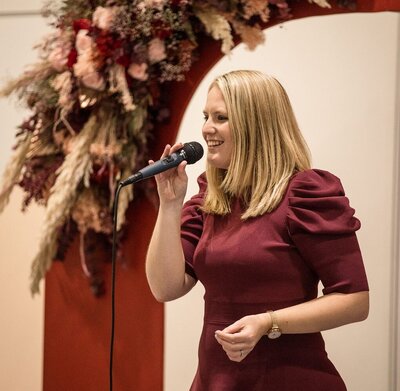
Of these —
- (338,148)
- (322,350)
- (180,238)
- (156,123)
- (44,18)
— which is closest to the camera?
(322,350)

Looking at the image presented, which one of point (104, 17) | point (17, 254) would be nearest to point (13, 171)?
point (17, 254)

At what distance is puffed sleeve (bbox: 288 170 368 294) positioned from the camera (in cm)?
139

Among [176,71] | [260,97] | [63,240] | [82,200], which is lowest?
[63,240]

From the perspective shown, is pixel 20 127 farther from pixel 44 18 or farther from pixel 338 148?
pixel 338 148

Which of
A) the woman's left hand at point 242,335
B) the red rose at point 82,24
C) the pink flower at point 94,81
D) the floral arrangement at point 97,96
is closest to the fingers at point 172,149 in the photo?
the woman's left hand at point 242,335

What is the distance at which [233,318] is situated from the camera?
4.92 ft

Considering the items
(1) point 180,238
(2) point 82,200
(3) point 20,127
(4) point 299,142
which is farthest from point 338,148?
(3) point 20,127

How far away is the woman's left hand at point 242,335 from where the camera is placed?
1318 millimetres

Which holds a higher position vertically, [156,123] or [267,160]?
[156,123]

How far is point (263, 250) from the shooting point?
144cm

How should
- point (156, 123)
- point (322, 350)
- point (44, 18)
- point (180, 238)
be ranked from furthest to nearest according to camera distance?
point (44, 18)
point (156, 123)
point (180, 238)
point (322, 350)

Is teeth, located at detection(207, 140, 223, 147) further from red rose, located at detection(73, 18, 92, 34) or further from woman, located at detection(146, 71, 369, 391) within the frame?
red rose, located at detection(73, 18, 92, 34)

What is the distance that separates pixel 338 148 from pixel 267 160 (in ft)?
1.86

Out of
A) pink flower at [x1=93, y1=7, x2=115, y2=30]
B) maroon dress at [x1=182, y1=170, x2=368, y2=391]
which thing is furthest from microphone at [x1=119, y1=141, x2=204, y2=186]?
pink flower at [x1=93, y1=7, x2=115, y2=30]
